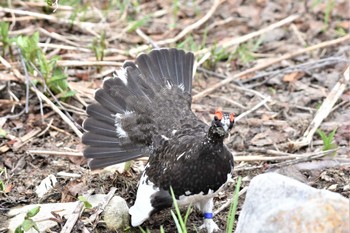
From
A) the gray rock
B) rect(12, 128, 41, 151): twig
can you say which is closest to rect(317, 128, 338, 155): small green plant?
the gray rock

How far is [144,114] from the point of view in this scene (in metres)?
5.56

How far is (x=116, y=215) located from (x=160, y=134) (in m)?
0.78

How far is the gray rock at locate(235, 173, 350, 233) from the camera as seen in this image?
3688 millimetres

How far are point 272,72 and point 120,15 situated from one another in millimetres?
2009

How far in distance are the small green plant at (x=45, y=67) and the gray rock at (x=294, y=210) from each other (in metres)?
2.78

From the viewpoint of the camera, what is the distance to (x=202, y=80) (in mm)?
7098

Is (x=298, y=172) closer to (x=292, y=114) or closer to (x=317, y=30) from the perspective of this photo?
(x=292, y=114)

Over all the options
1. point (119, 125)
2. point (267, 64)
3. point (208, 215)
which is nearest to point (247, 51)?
point (267, 64)

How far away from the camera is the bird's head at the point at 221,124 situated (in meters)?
4.56

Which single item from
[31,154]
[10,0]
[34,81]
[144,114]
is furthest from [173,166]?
[10,0]

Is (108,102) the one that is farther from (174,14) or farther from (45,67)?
(174,14)

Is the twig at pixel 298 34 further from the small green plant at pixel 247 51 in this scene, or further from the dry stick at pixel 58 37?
the dry stick at pixel 58 37

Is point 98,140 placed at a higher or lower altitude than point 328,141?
higher

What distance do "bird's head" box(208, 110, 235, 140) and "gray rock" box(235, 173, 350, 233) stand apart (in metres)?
0.67
